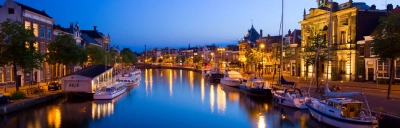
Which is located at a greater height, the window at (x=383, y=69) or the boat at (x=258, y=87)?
the window at (x=383, y=69)

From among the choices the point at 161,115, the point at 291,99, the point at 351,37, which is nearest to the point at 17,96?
the point at 161,115

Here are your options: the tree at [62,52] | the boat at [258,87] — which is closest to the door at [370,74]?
the boat at [258,87]

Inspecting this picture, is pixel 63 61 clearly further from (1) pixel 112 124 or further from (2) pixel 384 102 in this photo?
(2) pixel 384 102

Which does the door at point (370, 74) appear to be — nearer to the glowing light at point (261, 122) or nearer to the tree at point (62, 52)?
the glowing light at point (261, 122)

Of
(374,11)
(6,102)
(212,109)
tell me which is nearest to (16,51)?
(6,102)

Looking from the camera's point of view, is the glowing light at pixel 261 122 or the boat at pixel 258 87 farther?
the boat at pixel 258 87

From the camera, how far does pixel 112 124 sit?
1172 inches

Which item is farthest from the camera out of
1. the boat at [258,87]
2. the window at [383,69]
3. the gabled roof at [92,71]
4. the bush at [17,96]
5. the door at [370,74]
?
the door at [370,74]

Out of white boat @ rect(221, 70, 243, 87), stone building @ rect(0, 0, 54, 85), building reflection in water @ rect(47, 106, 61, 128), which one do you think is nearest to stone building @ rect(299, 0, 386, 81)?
white boat @ rect(221, 70, 243, 87)

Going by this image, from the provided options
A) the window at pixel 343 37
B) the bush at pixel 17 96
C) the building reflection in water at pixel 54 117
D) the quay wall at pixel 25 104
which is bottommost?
the building reflection in water at pixel 54 117

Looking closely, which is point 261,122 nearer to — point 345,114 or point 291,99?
point 291,99

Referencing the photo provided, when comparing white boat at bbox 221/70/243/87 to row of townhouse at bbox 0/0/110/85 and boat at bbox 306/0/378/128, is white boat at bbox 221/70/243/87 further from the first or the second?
boat at bbox 306/0/378/128

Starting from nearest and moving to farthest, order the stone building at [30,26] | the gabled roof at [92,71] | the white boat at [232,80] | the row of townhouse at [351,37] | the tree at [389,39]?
the tree at [389,39] < the gabled roof at [92,71] < the stone building at [30,26] < the row of townhouse at [351,37] < the white boat at [232,80]

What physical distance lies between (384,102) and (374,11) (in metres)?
27.9
